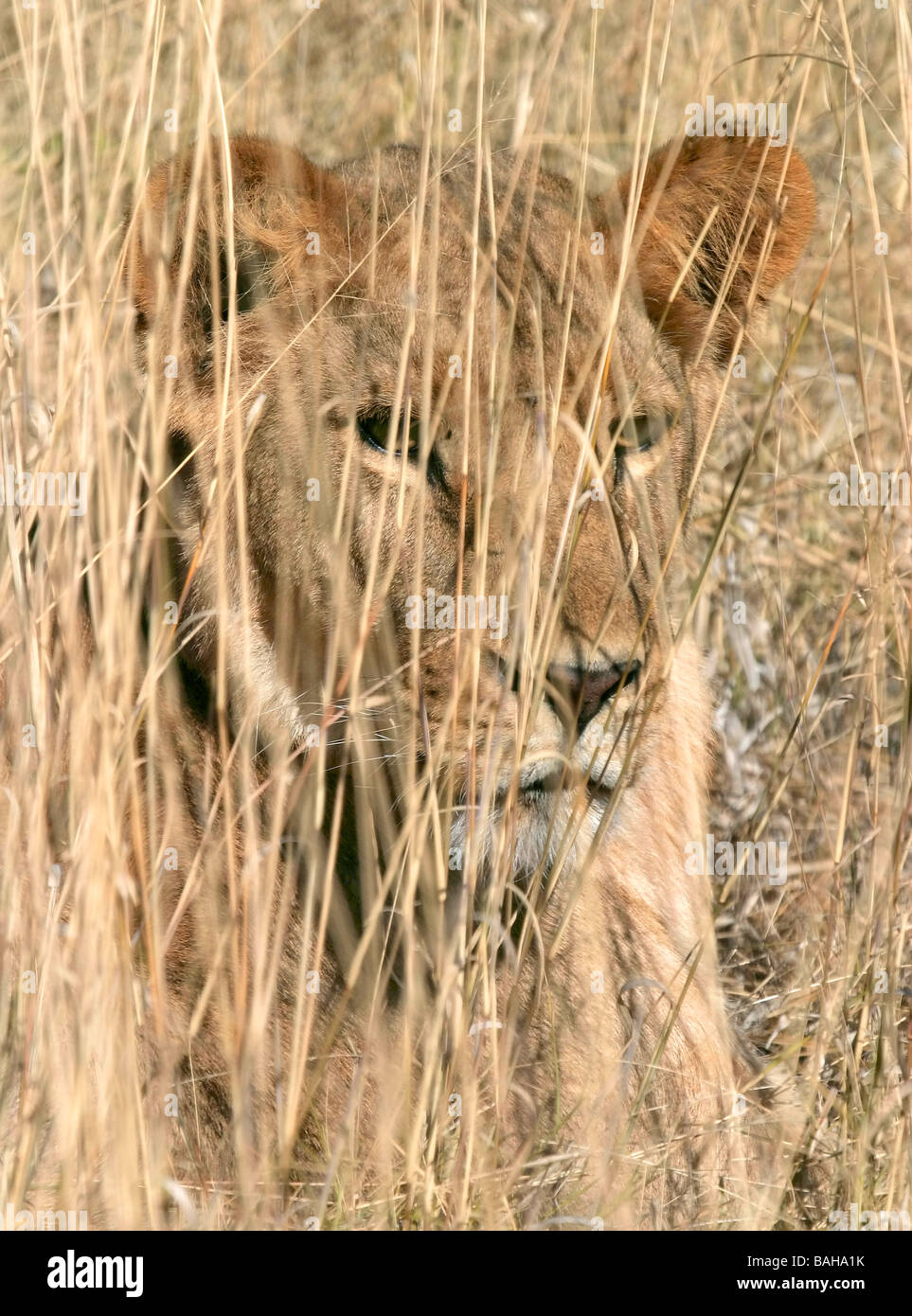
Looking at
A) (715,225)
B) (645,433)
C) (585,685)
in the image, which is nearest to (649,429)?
(645,433)

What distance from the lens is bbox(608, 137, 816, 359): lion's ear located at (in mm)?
2871

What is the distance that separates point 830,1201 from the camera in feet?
8.02

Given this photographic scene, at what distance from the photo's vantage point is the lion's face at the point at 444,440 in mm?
2387

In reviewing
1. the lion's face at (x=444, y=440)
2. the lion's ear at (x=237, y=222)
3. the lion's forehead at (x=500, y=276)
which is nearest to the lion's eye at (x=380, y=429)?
the lion's face at (x=444, y=440)

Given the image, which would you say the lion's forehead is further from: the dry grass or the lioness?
the dry grass

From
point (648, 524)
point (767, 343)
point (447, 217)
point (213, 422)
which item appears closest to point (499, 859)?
point (648, 524)

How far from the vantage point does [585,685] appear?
2469 mm

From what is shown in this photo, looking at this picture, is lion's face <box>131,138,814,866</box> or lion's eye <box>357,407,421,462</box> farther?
lion's eye <box>357,407,421,462</box>

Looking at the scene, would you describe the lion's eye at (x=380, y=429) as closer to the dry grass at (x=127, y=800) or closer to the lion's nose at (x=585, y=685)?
the dry grass at (x=127, y=800)

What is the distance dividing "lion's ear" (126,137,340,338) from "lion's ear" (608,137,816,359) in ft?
2.08

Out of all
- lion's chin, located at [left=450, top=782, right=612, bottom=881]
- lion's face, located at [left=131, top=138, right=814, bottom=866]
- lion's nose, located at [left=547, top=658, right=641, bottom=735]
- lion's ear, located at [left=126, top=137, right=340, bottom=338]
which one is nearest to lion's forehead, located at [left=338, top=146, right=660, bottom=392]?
lion's face, located at [left=131, top=138, right=814, bottom=866]
